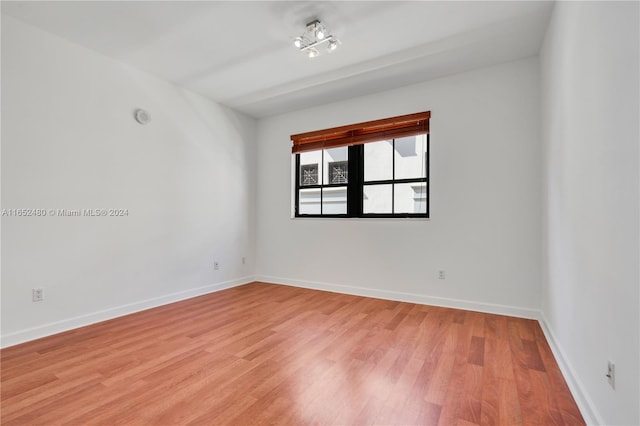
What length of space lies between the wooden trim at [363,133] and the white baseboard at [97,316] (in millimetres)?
2472

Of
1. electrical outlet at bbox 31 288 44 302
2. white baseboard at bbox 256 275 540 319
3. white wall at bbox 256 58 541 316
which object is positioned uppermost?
white wall at bbox 256 58 541 316

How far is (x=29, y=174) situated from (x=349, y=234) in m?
3.40

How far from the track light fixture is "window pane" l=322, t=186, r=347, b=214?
6.35ft

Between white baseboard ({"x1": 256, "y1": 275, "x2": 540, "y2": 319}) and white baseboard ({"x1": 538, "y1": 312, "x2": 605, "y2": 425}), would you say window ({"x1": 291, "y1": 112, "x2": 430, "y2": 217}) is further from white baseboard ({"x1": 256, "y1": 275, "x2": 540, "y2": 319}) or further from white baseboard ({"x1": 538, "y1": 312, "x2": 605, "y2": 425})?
white baseboard ({"x1": 538, "y1": 312, "x2": 605, "y2": 425})

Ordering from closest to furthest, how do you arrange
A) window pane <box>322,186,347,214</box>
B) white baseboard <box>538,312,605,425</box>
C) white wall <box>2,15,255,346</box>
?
white baseboard <box>538,312,605,425</box> → white wall <box>2,15,255,346</box> → window pane <box>322,186,347,214</box>

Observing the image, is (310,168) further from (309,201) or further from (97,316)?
(97,316)

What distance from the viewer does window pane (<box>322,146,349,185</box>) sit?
439 centimetres

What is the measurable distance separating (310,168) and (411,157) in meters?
1.58

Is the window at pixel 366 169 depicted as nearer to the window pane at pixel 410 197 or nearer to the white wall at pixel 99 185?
Answer: the window pane at pixel 410 197

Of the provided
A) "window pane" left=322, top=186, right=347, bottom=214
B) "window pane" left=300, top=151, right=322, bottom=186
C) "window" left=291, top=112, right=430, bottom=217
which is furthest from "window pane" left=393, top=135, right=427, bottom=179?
"window pane" left=300, top=151, right=322, bottom=186

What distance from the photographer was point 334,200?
447 centimetres

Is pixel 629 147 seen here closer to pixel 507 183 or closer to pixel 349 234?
pixel 507 183

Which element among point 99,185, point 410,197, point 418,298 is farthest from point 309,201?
point 99,185

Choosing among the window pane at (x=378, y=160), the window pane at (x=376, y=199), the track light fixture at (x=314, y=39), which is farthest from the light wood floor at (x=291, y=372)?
the track light fixture at (x=314, y=39)
